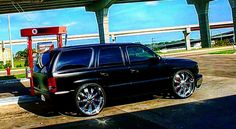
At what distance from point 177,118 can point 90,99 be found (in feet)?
7.51

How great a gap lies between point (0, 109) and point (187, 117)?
5834mm

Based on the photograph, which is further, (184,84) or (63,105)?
(184,84)

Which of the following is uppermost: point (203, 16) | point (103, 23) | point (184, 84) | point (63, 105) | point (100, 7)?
point (100, 7)

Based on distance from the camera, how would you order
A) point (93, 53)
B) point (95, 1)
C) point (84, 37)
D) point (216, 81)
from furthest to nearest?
point (84, 37), point (95, 1), point (216, 81), point (93, 53)

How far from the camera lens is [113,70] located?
29.8ft

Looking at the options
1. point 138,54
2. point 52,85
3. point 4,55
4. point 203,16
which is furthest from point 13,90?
point 4,55

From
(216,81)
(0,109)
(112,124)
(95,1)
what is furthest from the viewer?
(95,1)

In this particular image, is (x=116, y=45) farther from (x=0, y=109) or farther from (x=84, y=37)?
(x=84, y=37)

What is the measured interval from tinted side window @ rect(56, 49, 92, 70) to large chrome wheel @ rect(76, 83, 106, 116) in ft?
1.88

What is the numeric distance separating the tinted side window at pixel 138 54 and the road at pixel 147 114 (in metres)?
1.21

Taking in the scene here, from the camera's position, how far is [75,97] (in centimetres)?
845

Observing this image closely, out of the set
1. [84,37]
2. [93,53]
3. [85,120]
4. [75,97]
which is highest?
[84,37]

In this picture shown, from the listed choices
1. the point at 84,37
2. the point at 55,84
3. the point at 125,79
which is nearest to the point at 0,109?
the point at 55,84

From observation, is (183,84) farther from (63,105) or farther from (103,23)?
(103,23)
